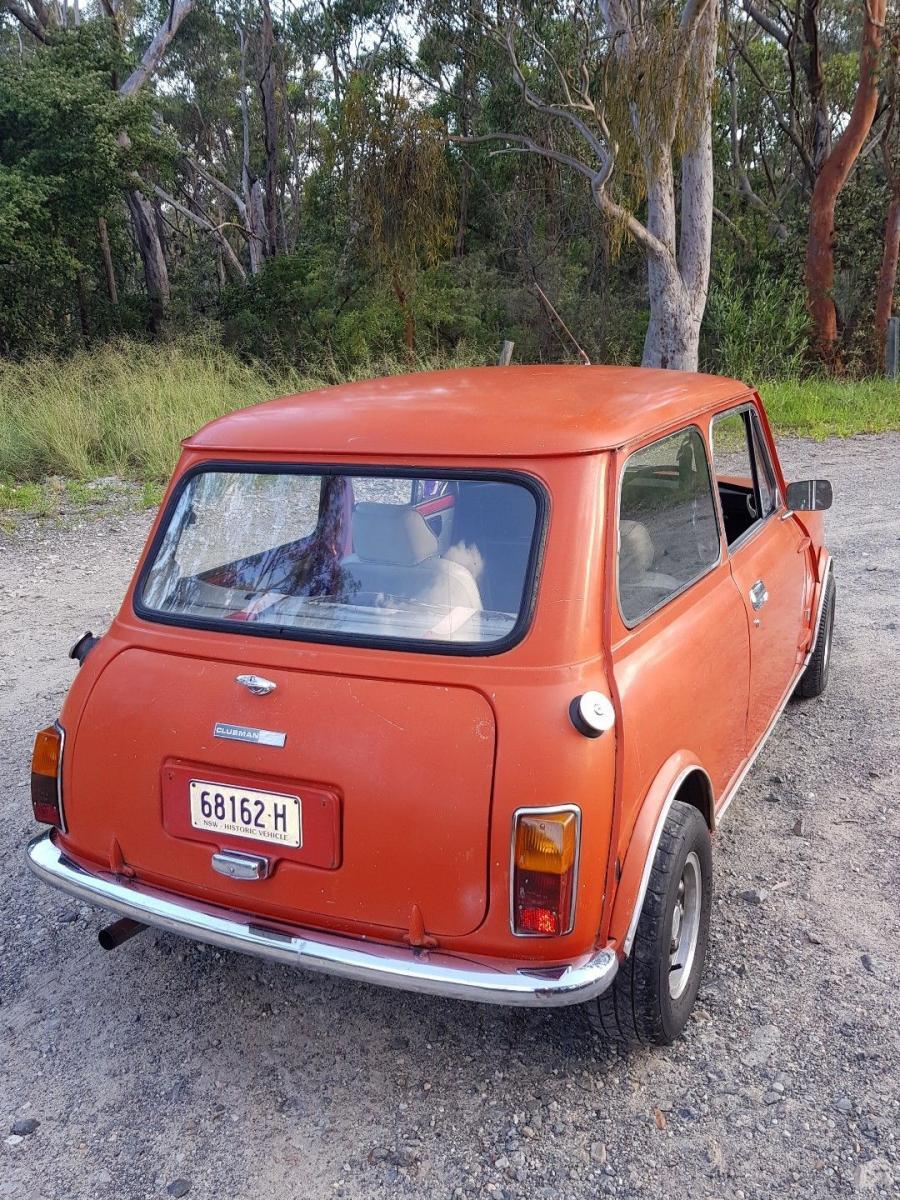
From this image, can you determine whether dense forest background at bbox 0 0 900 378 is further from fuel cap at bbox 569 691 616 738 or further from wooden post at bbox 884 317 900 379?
fuel cap at bbox 569 691 616 738

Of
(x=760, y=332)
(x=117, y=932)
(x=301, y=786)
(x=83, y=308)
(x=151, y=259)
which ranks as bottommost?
(x=117, y=932)

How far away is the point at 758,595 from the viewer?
345 centimetres

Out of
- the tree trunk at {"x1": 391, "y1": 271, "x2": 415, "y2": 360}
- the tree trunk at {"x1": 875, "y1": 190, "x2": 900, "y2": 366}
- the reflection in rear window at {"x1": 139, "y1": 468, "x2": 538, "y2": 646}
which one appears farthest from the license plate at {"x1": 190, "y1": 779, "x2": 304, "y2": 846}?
the tree trunk at {"x1": 875, "y1": 190, "x2": 900, "y2": 366}

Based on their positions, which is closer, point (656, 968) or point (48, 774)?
point (656, 968)

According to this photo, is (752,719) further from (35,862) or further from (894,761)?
(35,862)

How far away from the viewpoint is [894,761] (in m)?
4.16

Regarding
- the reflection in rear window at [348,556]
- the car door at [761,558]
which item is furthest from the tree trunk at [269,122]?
the reflection in rear window at [348,556]

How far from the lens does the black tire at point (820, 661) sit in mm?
4637

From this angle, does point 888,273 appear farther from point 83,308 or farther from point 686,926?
point 686,926

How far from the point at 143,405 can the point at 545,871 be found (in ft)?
35.4

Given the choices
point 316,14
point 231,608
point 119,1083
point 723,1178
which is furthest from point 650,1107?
point 316,14

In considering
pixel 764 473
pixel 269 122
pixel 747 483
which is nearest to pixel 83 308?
pixel 269 122

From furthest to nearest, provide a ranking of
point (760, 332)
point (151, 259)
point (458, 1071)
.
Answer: point (151, 259) → point (760, 332) → point (458, 1071)

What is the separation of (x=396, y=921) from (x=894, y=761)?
275 centimetres
